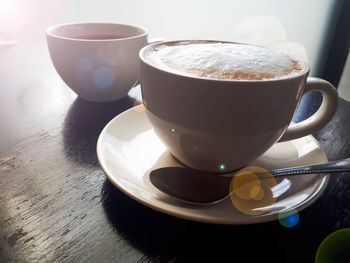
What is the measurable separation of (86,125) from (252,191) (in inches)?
12.6

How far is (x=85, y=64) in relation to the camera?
1.96 feet

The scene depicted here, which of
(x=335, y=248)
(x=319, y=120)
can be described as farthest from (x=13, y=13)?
(x=335, y=248)

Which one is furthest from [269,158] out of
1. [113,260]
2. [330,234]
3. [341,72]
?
[341,72]

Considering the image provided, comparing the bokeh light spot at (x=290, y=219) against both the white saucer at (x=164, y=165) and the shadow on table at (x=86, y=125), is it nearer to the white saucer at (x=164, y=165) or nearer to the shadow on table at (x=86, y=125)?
the white saucer at (x=164, y=165)

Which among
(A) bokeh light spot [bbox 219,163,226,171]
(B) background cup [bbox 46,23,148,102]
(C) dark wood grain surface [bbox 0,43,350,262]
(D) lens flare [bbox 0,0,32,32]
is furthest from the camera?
(D) lens flare [bbox 0,0,32,32]

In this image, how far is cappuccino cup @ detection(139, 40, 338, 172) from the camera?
0.36 metres

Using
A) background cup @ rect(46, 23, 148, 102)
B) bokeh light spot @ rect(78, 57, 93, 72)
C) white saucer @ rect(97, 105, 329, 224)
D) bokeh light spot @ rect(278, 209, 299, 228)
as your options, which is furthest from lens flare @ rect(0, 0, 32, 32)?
bokeh light spot @ rect(278, 209, 299, 228)

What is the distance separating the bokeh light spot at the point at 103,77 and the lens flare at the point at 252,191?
321mm

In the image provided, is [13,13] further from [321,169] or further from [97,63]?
[321,169]

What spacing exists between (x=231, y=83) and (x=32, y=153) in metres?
0.31

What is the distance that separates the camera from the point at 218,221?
0.32 metres

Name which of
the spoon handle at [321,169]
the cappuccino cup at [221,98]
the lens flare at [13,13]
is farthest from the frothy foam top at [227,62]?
the lens flare at [13,13]

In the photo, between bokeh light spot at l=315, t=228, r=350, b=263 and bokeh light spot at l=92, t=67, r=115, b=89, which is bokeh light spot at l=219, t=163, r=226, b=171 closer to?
bokeh light spot at l=315, t=228, r=350, b=263

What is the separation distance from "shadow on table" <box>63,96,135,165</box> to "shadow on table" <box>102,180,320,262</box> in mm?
135
